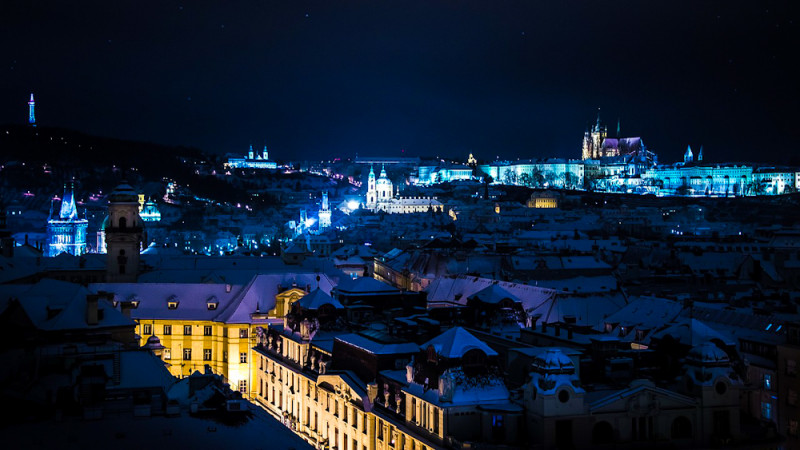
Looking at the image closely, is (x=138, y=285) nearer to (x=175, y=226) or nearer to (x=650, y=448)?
(x=650, y=448)

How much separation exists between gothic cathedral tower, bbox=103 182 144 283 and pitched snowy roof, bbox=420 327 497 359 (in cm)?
3726

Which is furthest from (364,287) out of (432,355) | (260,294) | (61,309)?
(432,355)

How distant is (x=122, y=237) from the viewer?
6000cm

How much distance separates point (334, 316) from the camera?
41594mm

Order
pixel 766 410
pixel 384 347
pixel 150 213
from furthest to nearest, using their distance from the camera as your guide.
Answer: pixel 150 213 → pixel 384 347 → pixel 766 410

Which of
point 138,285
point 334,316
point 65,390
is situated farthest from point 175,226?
point 65,390

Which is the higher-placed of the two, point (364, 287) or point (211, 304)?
point (364, 287)

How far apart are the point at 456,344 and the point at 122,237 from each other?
38558 mm

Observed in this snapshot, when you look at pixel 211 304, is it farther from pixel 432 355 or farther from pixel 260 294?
pixel 432 355

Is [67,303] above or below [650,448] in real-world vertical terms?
above

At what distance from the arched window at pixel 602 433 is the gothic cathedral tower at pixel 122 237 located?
135 ft

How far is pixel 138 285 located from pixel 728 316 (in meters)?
32.7

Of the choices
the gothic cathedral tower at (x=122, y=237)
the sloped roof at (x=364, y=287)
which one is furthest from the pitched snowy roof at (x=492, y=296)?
the gothic cathedral tower at (x=122, y=237)

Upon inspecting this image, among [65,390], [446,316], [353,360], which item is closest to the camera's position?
[65,390]
